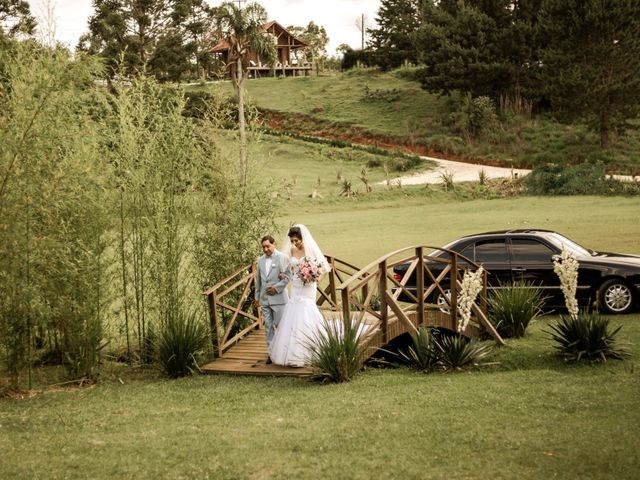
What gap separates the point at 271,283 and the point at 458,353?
2.88 metres

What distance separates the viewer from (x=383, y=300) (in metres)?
11.3

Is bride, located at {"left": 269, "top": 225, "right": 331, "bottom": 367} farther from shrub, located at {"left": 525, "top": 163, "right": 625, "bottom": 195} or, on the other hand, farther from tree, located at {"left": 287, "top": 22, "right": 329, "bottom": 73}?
tree, located at {"left": 287, "top": 22, "right": 329, "bottom": 73}

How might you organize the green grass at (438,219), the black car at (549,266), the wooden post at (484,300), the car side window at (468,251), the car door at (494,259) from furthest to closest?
the green grass at (438,219)
the car side window at (468,251)
the car door at (494,259)
the black car at (549,266)
the wooden post at (484,300)

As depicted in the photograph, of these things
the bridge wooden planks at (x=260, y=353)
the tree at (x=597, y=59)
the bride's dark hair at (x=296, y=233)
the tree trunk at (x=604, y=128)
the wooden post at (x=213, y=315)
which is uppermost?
the tree at (x=597, y=59)

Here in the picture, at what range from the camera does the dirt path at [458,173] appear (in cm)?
4269

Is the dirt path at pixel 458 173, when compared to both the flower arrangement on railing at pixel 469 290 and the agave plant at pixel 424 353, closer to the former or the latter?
the flower arrangement on railing at pixel 469 290

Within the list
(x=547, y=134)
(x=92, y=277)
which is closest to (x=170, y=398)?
(x=92, y=277)

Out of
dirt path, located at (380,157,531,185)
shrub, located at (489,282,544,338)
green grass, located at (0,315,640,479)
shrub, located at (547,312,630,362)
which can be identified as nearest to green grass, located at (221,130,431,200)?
dirt path, located at (380,157,531,185)

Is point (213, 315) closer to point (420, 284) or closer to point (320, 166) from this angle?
point (420, 284)

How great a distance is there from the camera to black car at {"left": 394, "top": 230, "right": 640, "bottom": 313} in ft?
48.4

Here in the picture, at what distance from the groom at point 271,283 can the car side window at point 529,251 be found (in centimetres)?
594

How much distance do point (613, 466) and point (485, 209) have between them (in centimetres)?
2825

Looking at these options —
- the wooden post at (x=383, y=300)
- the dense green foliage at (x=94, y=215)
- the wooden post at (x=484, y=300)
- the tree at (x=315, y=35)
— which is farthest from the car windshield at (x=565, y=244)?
the tree at (x=315, y=35)

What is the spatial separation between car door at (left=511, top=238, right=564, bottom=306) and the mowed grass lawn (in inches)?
101
